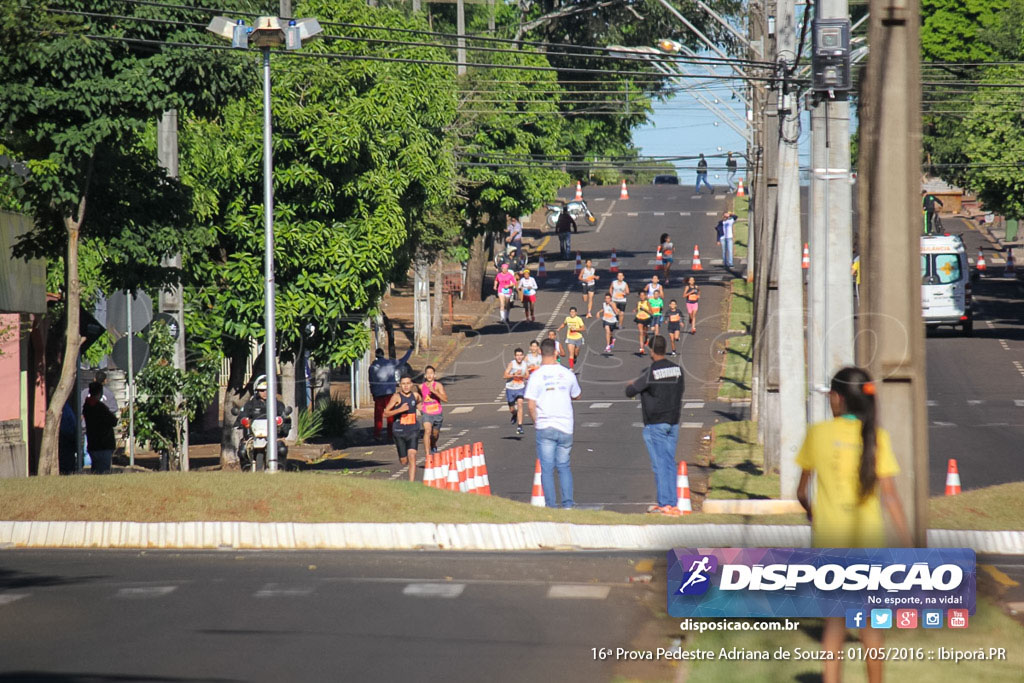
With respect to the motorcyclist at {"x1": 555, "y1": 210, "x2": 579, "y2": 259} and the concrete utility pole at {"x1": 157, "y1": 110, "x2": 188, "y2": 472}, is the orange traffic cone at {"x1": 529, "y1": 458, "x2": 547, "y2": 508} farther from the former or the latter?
the motorcyclist at {"x1": 555, "y1": 210, "x2": 579, "y2": 259}

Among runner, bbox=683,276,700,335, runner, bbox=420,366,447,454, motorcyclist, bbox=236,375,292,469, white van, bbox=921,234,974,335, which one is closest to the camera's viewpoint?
runner, bbox=420,366,447,454

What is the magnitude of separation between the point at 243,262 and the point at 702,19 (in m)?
32.1

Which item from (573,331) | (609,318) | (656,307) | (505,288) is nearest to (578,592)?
(573,331)

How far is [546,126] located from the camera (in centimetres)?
5000

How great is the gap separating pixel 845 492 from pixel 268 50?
52.0ft

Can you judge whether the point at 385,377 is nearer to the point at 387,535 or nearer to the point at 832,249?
the point at 832,249

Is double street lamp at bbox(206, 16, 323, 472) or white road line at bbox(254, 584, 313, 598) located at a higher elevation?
double street lamp at bbox(206, 16, 323, 472)

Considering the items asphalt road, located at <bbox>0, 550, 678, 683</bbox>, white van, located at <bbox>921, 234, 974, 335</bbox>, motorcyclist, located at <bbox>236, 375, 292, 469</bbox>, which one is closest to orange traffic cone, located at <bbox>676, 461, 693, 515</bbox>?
asphalt road, located at <bbox>0, 550, 678, 683</bbox>

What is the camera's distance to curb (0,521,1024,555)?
465 inches

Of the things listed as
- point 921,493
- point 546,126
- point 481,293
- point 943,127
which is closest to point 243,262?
point 921,493

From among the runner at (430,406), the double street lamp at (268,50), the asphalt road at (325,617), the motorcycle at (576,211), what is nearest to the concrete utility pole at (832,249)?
the asphalt road at (325,617)

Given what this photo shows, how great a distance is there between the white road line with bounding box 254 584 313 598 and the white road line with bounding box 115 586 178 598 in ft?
2.02

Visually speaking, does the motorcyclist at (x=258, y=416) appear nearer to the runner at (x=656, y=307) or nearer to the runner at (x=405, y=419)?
the runner at (x=405, y=419)

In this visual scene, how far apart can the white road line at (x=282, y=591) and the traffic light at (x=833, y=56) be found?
7.25m
